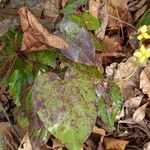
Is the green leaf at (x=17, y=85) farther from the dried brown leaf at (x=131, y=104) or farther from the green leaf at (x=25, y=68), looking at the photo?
the dried brown leaf at (x=131, y=104)

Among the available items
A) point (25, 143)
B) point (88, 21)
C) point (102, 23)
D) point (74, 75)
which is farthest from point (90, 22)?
point (25, 143)

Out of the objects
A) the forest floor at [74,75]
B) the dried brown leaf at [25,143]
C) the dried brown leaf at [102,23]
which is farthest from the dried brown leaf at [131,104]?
the dried brown leaf at [25,143]

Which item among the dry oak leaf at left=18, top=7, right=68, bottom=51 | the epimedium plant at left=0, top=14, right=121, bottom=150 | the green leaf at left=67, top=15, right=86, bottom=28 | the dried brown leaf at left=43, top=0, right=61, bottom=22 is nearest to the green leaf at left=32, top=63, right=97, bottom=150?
the epimedium plant at left=0, top=14, right=121, bottom=150

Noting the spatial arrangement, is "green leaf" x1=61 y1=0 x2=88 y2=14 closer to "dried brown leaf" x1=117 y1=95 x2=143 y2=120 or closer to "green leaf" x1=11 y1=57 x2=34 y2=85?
"green leaf" x1=11 y1=57 x2=34 y2=85

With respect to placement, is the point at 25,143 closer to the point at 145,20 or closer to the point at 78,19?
the point at 78,19

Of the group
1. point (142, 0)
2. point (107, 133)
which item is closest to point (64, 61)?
point (107, 133)

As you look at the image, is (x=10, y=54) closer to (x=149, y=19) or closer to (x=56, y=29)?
(x=56, y=29)
